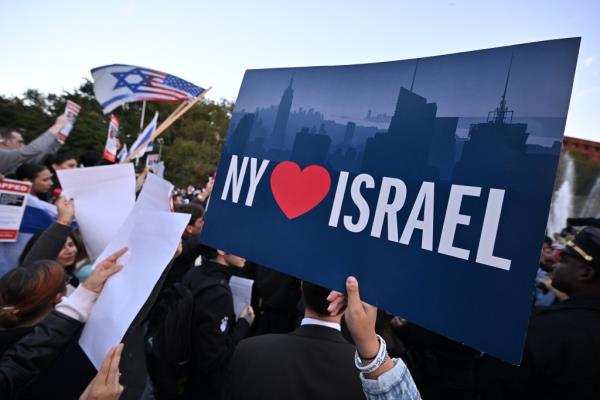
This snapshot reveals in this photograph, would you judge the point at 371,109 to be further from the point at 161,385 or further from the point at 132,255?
the point at 161,385

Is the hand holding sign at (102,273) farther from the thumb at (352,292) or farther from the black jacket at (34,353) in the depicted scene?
the thumb at (352,292)

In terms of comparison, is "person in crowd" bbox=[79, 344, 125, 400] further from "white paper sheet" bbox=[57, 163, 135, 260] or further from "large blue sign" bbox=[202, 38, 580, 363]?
"white paper sheet" bbox=[57, 163, 135, 260]

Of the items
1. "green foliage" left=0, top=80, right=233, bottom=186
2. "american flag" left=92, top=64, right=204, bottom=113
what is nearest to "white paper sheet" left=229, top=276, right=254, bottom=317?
"american flag" left=92, top=64, right=204, bottom=113

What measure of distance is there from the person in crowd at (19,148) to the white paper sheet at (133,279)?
3.12 m

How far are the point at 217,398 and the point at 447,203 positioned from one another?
7.50ft

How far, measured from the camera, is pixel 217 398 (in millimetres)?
2480

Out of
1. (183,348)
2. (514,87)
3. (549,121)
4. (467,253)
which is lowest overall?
(183,348)

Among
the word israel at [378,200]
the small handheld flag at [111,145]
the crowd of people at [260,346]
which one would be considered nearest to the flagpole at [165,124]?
the crowd of people at [260,346]

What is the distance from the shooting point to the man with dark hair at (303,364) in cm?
137

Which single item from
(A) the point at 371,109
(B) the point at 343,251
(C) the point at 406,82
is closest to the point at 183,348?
(B) the point at 343,251

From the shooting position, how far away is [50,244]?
215 cm

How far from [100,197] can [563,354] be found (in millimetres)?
2638

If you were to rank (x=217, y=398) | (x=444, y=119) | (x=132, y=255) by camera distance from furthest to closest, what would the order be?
(x=217, y=398) < (x=132, y=255) < (x=444, y=119)

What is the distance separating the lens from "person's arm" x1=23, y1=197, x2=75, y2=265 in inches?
82.7
